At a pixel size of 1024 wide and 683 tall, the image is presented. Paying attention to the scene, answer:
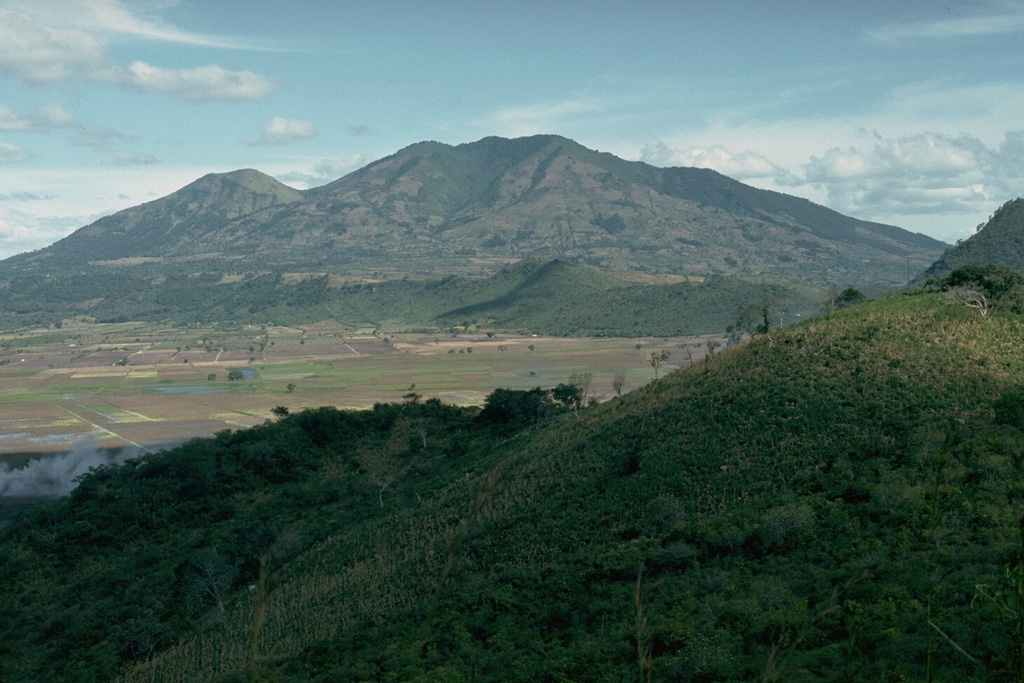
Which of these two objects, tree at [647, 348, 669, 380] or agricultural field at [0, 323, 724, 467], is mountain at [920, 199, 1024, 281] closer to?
agricultural field at [0, 323, 724, 467]

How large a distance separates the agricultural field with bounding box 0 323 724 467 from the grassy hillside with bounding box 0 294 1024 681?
31554 millimetres

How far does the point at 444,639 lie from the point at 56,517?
3790 centimetres

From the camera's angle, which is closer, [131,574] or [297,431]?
[131,574]

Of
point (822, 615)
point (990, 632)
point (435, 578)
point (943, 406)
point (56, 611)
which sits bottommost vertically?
point (56, 611)

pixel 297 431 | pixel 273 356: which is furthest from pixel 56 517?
pixel 273 356

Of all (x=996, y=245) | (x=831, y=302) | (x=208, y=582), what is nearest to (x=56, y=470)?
(x=208, y=582)

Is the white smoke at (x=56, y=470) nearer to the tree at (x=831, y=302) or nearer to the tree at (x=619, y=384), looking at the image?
the tree at (x=619, y=384)

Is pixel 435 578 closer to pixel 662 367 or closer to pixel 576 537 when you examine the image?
pixel 576 537

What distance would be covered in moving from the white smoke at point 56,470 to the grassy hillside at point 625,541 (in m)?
Result: 15.7

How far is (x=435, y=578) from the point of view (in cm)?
3297

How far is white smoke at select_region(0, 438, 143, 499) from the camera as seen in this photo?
69.1m

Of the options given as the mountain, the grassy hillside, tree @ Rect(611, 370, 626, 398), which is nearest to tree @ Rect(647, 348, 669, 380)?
tree @ Rect(611, 370, 626, 398)

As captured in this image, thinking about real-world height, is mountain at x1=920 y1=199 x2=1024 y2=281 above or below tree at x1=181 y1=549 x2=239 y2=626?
above

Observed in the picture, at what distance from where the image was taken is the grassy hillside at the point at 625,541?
68.3ft
